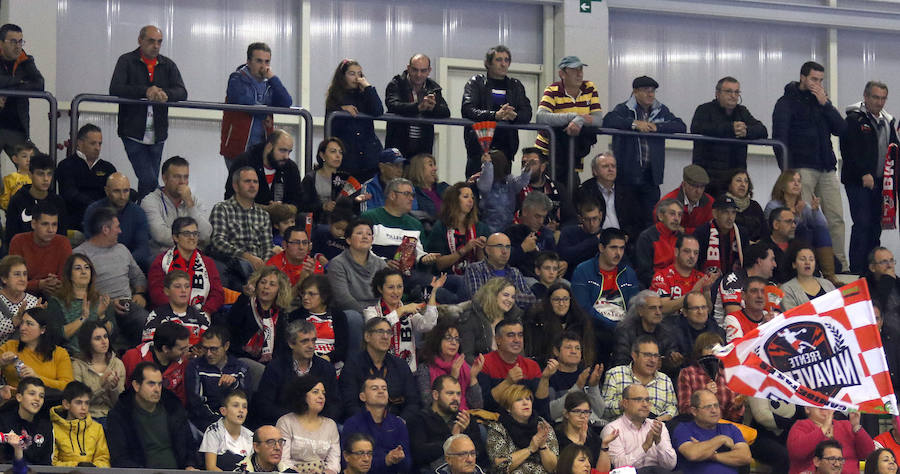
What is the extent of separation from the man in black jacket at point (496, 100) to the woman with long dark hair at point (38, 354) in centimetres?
471

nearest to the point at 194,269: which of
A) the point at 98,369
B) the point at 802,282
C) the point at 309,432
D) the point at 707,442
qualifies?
the point at 98,369

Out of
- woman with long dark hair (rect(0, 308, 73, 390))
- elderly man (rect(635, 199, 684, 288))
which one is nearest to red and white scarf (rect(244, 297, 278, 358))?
woman with long dark hair (rect(0, 308, 73, 390))

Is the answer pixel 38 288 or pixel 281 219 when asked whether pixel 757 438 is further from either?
pixel 38 288

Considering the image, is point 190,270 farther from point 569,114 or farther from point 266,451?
point 569,114

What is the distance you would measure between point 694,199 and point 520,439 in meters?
3.85

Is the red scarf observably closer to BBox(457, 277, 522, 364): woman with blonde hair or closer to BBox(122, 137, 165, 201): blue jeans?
BBox(457, 277, 522, 364): woman with blonde hair

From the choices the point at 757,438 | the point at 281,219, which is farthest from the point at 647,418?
the point at 281,219

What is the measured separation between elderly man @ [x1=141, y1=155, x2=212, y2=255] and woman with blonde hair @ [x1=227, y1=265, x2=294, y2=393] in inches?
47.4

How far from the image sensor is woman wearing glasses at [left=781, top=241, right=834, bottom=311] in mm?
13172

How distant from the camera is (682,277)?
13094 millimetres

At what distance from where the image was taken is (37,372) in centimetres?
1065

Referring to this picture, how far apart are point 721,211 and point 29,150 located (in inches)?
221

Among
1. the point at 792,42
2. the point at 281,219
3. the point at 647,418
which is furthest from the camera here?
the point at 792,42

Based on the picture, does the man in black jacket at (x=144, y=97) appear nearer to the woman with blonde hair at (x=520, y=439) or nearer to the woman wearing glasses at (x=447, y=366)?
the woman wearing glasses at (x=447, y=366)
